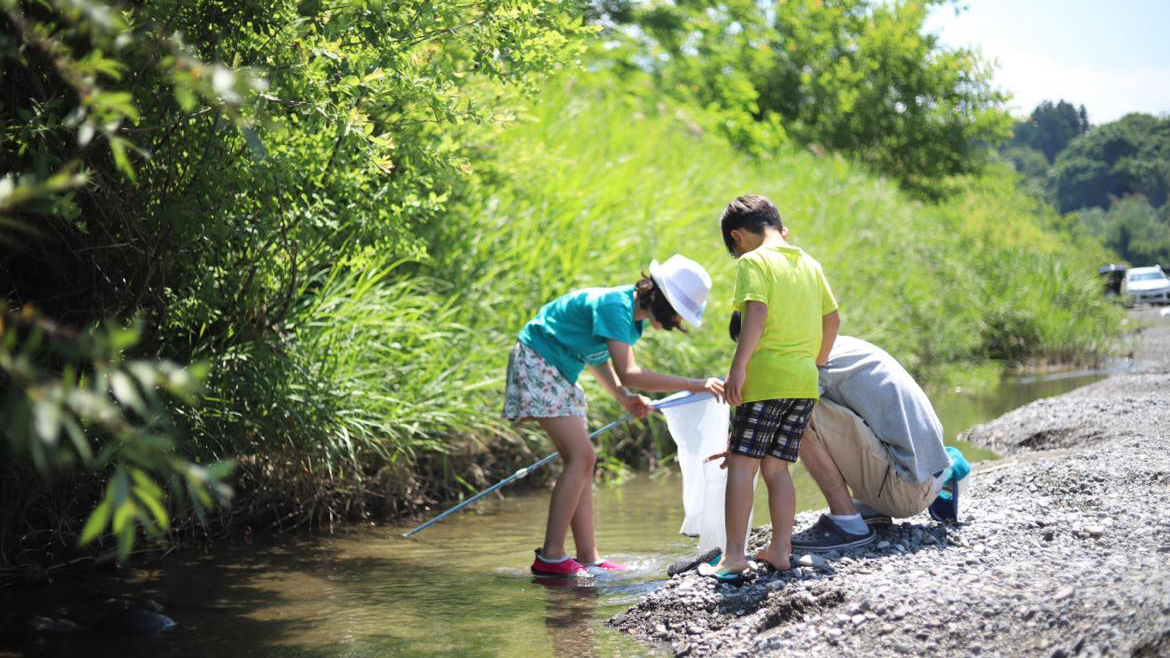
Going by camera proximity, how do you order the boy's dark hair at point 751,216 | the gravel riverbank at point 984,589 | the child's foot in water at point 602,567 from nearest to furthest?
1. the gravel riverbank at point 984,589
2. the boy's dark hair at point 751,216
3. the child's foot in water at point 602,567

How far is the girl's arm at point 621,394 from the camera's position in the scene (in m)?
5.09

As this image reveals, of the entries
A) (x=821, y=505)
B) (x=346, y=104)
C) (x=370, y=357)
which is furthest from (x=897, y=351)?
(x=346, y=104)

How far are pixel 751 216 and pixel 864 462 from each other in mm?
1151

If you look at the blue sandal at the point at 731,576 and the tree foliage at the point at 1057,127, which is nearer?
the blue sandal at the point at 731,576

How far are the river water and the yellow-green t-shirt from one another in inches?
42.7

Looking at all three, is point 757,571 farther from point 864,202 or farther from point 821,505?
point 864,202

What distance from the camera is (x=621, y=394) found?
202 inches

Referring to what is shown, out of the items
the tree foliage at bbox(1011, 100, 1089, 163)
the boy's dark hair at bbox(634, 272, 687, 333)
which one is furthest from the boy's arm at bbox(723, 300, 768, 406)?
the tree foliage at bbox(1011, 100, 1089, 163)

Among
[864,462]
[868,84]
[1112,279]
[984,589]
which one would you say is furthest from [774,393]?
[868,84]

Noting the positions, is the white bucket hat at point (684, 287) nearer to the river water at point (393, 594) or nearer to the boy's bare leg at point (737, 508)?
the boy's bare leg at point (737, 508)

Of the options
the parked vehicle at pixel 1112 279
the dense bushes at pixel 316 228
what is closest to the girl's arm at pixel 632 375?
the dense bushes at pixel 316 228

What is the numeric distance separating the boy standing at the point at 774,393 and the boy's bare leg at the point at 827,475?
0.38 meters

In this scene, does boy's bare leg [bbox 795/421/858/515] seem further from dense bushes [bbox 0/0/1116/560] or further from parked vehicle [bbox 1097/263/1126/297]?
parked vehicle [bbox 1097/263/1126/297]

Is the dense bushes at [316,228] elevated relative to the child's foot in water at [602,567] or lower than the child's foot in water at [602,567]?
elevated
